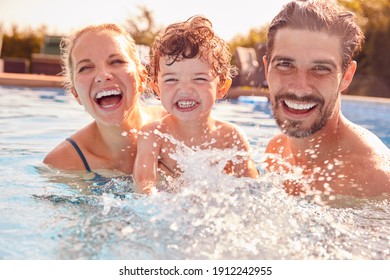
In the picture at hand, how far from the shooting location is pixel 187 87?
3.06 m

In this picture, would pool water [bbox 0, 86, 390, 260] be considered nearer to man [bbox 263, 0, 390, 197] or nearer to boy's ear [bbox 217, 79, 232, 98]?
man [bbox 263, 0, 390, 197]

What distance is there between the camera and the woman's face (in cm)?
326

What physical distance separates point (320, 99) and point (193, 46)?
2.48 feet

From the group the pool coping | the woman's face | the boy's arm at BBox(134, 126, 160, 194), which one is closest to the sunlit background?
the pool coping

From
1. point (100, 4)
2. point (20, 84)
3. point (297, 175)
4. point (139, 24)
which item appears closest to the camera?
point (297, 175)

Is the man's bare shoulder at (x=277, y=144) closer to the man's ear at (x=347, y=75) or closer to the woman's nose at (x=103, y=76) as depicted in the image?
the man's ear at (x=347, y=75)

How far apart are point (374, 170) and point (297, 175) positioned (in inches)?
17.0

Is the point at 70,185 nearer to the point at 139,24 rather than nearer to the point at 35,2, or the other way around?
the point at 35,2

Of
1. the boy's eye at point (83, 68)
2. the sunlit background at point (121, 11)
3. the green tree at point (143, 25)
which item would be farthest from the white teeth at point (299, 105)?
the green tree at point (143, 25)

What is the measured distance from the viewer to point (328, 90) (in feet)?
9.25

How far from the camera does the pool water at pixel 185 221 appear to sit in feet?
7.34

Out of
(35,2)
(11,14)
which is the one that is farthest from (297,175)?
(11,14)

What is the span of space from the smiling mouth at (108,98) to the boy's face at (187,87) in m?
0.31

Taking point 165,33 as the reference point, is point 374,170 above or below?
below
